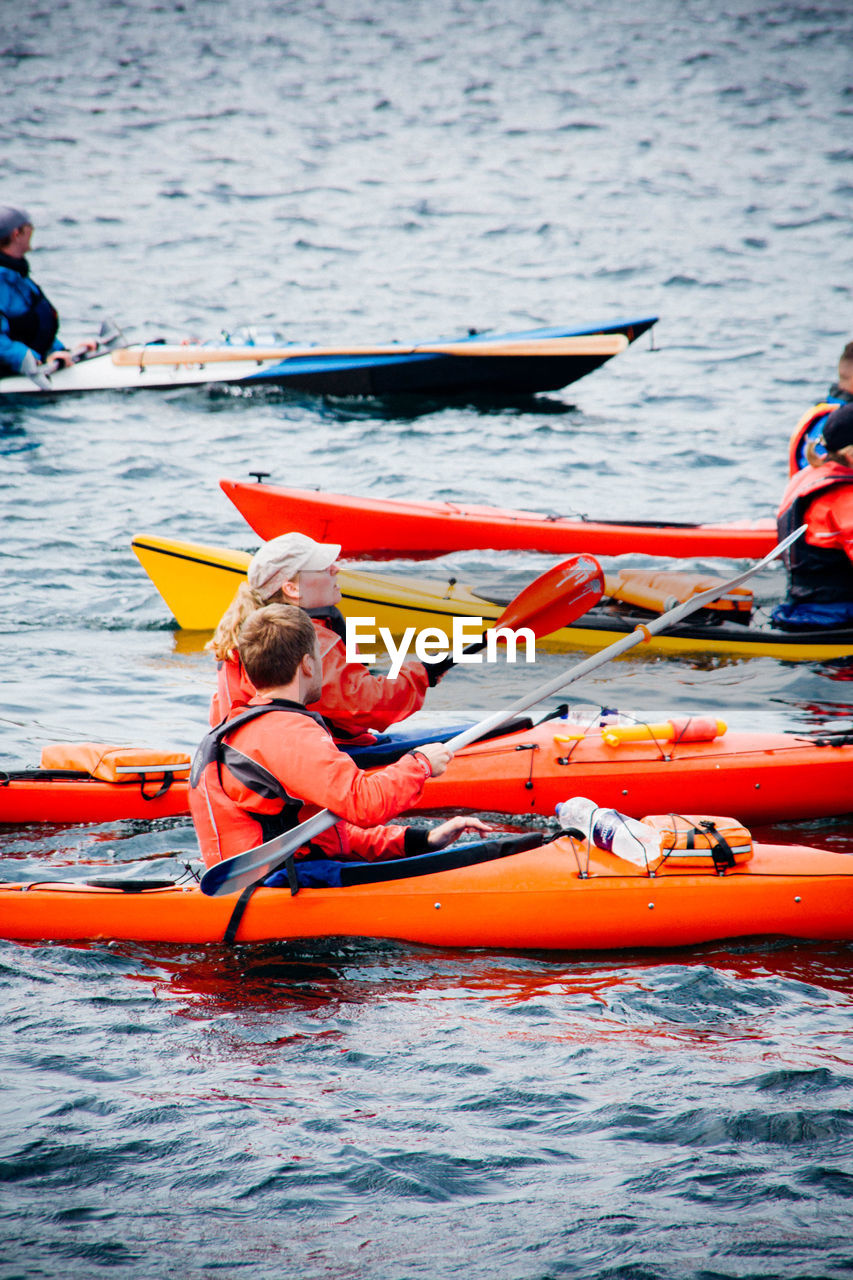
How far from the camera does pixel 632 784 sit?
4.48 metres

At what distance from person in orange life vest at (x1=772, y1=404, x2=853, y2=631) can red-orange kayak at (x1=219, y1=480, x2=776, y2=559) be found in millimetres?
950

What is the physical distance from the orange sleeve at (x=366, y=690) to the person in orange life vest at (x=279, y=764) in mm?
660

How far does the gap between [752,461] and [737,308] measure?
16.3ft

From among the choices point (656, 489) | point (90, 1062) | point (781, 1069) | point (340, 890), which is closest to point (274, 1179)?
point (90, 1062)

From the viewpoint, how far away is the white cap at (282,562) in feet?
12.2

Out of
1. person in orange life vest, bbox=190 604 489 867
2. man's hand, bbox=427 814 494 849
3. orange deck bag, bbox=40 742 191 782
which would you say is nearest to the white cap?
person in orange life vest, bbox=190 604 489 867

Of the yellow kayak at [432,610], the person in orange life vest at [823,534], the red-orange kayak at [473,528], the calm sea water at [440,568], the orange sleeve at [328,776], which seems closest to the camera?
the calm sea water at [440,568]

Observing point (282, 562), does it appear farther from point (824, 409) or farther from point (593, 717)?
point (824, 409)

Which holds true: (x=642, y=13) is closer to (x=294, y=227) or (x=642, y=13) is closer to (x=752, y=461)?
(x=294, y=227)

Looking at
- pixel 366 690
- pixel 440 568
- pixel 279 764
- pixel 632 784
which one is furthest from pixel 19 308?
pixel 279 764

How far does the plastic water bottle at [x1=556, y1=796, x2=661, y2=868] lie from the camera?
3.56 m

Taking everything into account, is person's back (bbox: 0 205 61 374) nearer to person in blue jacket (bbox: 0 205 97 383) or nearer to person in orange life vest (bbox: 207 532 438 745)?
person in blue jacket (bbox: 0 205 97 383)

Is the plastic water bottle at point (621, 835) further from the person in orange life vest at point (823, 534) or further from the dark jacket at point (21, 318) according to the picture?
the dark jacket at point (21, 318)

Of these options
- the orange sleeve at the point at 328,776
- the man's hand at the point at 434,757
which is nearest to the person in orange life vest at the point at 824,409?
the man's hand at the point at 434,757
